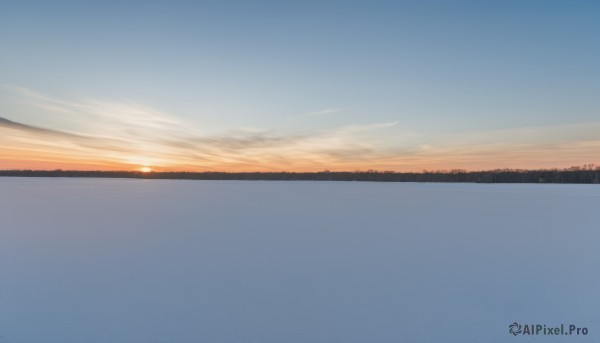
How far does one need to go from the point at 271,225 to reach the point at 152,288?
Answer: 3.98 meters

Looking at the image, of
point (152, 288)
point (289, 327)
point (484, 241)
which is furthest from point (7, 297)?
point (484, 241)

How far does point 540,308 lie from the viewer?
3.00 m

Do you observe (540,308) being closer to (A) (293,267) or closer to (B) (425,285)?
(B) (425,285)

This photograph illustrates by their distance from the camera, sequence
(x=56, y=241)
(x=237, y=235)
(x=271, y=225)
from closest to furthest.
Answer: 1. (x=56, y=241)
2. (x=237, y=235)
3. (x=271, y=225)

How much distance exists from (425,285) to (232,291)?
182 centimetres

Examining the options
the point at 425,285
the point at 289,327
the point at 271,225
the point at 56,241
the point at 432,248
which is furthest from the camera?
the point at 271,225

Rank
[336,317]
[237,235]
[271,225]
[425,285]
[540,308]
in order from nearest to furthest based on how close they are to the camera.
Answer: [336,317], [540,308], [425,285], [237,235], [271,225]

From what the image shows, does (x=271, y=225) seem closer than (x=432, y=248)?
No

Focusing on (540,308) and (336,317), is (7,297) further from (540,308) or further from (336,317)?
(540,308)

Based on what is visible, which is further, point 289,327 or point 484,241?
point 484,241

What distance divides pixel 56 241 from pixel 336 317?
483 cm

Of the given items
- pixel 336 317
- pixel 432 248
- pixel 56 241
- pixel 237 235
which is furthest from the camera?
pixel 237 235

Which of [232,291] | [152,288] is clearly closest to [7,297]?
[152,288]

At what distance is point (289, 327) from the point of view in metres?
2.60
